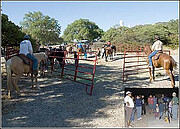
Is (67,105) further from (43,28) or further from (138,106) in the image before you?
(43,28)

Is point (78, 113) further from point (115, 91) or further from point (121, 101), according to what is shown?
point (115, 91)

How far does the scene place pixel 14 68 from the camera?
568cm

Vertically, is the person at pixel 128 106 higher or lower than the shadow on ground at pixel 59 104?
higher

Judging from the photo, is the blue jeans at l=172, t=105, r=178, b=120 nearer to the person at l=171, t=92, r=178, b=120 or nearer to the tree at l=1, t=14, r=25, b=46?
the person at l=171, t=92, r=178, b=120

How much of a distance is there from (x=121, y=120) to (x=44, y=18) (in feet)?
107

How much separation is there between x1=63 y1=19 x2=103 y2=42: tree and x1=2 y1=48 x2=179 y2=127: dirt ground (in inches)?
1644

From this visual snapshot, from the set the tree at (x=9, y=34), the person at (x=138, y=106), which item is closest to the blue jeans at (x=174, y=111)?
the person at (x=138, y=106)

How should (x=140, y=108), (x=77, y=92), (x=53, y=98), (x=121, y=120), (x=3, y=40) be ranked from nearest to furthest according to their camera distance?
(x=140, y=108) < (x=121, y=120) < (x=53, y=98) < (x=77, y=92) < (x=3, y=40)

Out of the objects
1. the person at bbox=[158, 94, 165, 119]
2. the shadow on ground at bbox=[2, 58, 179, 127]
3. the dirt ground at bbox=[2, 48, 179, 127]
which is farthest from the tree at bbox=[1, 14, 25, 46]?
the person at bbox=[158, 94, 165, 119]

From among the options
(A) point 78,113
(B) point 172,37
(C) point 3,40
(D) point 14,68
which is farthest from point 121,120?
(B) point 172,37

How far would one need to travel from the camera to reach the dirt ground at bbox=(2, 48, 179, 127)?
4289 mm

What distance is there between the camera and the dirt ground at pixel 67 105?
14.1ft

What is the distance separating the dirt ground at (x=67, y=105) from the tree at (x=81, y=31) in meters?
41.8

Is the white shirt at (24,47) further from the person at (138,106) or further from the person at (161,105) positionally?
the person at (161,105)
